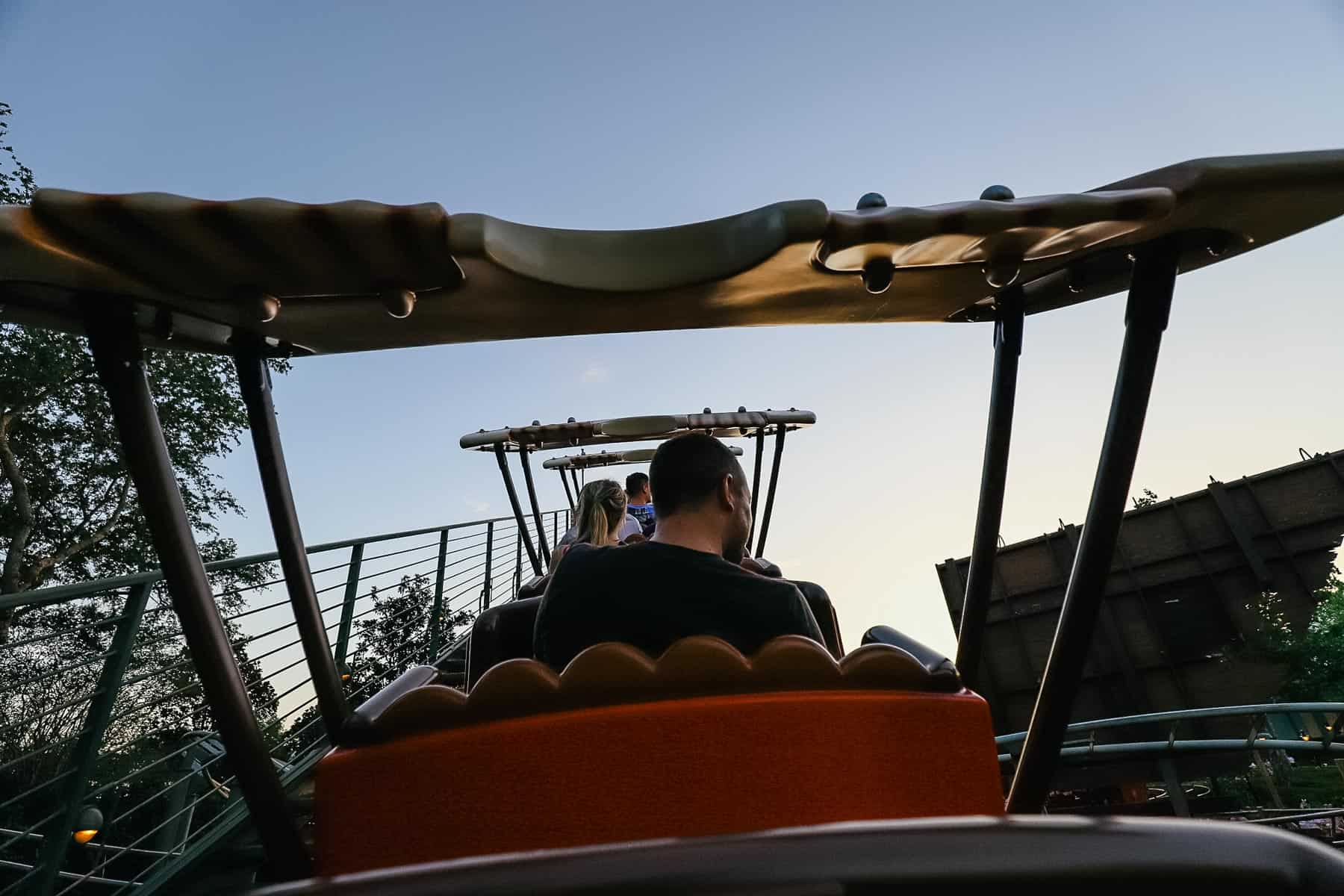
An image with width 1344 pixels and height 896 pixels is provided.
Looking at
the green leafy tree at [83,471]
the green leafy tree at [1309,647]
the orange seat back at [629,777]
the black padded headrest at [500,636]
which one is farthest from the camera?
the green leafy tree at [83,471]

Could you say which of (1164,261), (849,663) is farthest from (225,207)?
(1164,261)

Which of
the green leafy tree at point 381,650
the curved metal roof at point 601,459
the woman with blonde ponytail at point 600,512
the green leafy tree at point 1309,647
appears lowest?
the green leafy tree at point 1309,647

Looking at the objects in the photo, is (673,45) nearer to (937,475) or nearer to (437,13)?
(437,13)

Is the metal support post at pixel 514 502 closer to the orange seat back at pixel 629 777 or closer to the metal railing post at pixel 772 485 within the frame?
the metal railing post at pixel 772 485

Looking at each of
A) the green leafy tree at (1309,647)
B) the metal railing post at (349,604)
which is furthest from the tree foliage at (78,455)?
the green leafy tree at (1309,647)

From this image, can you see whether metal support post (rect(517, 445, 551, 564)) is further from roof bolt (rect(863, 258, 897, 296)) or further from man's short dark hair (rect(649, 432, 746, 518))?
roof bolt (rect(863, 258, 897, 296))

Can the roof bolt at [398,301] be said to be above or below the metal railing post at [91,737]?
above

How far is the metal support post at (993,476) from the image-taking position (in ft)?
5.00

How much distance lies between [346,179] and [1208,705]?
16951 millimetres

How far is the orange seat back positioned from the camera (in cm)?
86

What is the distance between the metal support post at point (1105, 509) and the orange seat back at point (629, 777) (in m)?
0.51

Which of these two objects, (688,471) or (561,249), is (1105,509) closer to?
(688,471)

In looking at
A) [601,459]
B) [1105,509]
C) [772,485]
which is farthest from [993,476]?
[601,459]

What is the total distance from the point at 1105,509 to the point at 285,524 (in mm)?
1737
